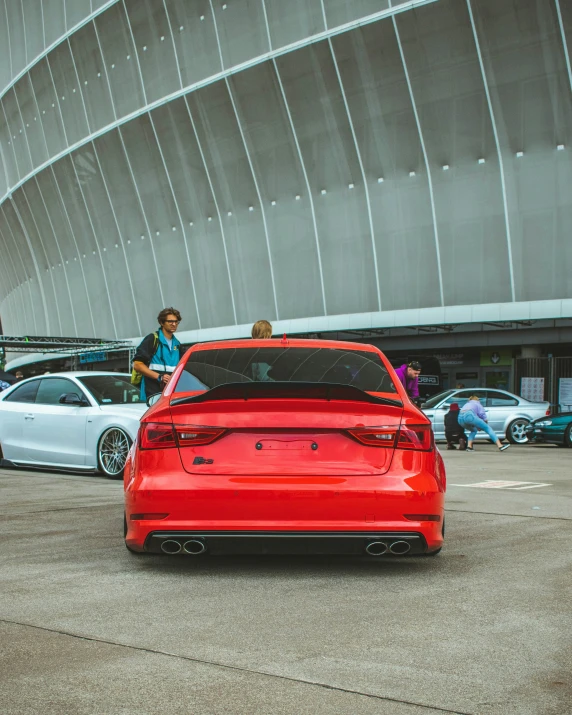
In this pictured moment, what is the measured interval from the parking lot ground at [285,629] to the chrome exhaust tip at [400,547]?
0.65 ft

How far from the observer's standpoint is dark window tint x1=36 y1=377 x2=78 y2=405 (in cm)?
1259

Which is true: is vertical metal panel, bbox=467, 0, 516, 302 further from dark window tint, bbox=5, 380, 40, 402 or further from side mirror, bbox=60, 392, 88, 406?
side mirror, bbox=60, 392, 88, 406

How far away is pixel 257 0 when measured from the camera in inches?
1130

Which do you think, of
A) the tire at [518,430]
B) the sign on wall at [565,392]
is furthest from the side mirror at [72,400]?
the sign on wall at [565,392]

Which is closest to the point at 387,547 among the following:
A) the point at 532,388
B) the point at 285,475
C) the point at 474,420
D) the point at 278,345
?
the point at 285,475

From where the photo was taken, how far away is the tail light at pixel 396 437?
5.21 metres

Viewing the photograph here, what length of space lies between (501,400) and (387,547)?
63.8 ft

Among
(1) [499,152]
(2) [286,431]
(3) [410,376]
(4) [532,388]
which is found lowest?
(4) [532,388]

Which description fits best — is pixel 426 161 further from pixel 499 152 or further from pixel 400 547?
pixel 400 547

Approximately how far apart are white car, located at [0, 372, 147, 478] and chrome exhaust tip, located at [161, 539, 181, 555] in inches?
252

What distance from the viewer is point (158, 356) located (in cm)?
949

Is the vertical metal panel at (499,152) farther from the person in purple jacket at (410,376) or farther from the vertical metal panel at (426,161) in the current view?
the person in purple jacket at (410,376)

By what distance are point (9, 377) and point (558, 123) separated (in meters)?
15.4

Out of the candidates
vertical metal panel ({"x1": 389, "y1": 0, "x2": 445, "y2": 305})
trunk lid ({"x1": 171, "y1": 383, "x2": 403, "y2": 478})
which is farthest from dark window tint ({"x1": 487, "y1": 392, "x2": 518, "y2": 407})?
trunk lid ({"x1": 171, "y1": 383, "x2": 403, "y2": 478})
